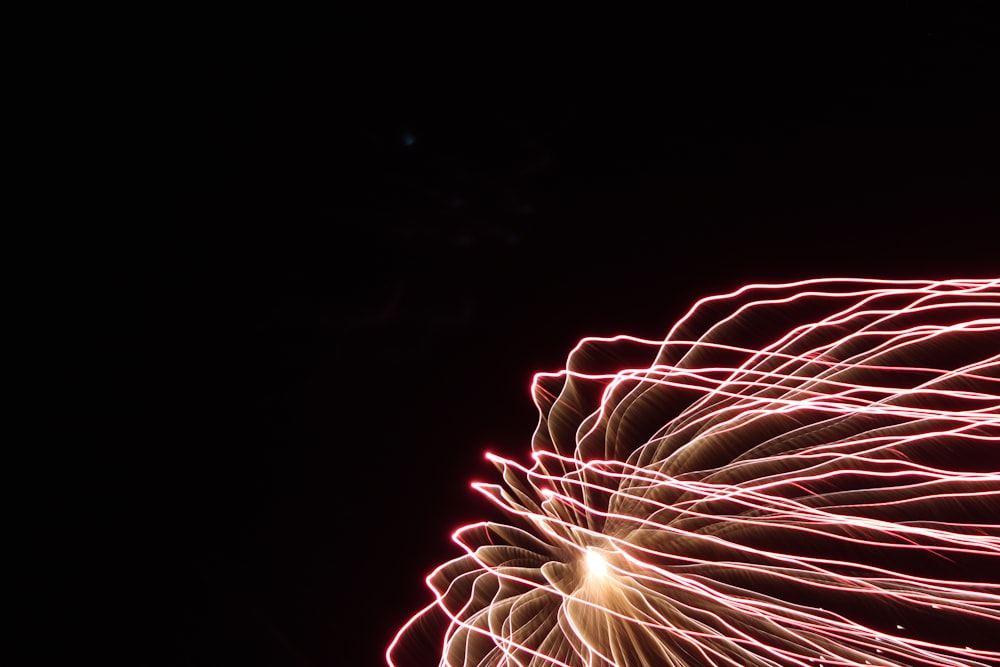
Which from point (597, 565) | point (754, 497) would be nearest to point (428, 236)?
point (597, 565)

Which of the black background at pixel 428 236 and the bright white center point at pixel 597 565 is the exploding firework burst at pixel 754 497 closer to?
the bright white center point at pixel 597 565

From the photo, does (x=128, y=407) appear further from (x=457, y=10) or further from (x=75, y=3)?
(x=457, y=10)

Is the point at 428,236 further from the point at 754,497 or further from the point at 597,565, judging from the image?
the point at 754,497

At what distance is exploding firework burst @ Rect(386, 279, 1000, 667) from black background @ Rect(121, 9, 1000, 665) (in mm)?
292

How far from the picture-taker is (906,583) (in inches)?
112

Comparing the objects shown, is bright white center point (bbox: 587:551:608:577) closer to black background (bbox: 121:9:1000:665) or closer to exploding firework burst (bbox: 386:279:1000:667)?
exploding firework burst (bbox: 386:279:1000:667)

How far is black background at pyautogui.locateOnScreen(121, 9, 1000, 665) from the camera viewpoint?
11.0 feet

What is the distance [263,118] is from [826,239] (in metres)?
2.98

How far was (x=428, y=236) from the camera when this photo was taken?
158 inches

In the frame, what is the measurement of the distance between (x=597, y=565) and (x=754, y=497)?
69 cm

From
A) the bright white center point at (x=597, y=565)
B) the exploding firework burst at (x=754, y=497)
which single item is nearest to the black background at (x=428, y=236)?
the exploding firework burst at (x=754, y=497)

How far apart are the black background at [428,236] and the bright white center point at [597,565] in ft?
2.20

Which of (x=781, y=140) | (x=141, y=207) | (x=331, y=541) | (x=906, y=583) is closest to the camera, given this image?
(x=906, y=583)

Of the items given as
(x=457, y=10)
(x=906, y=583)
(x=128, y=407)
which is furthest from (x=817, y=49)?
(x=128, y=407)
